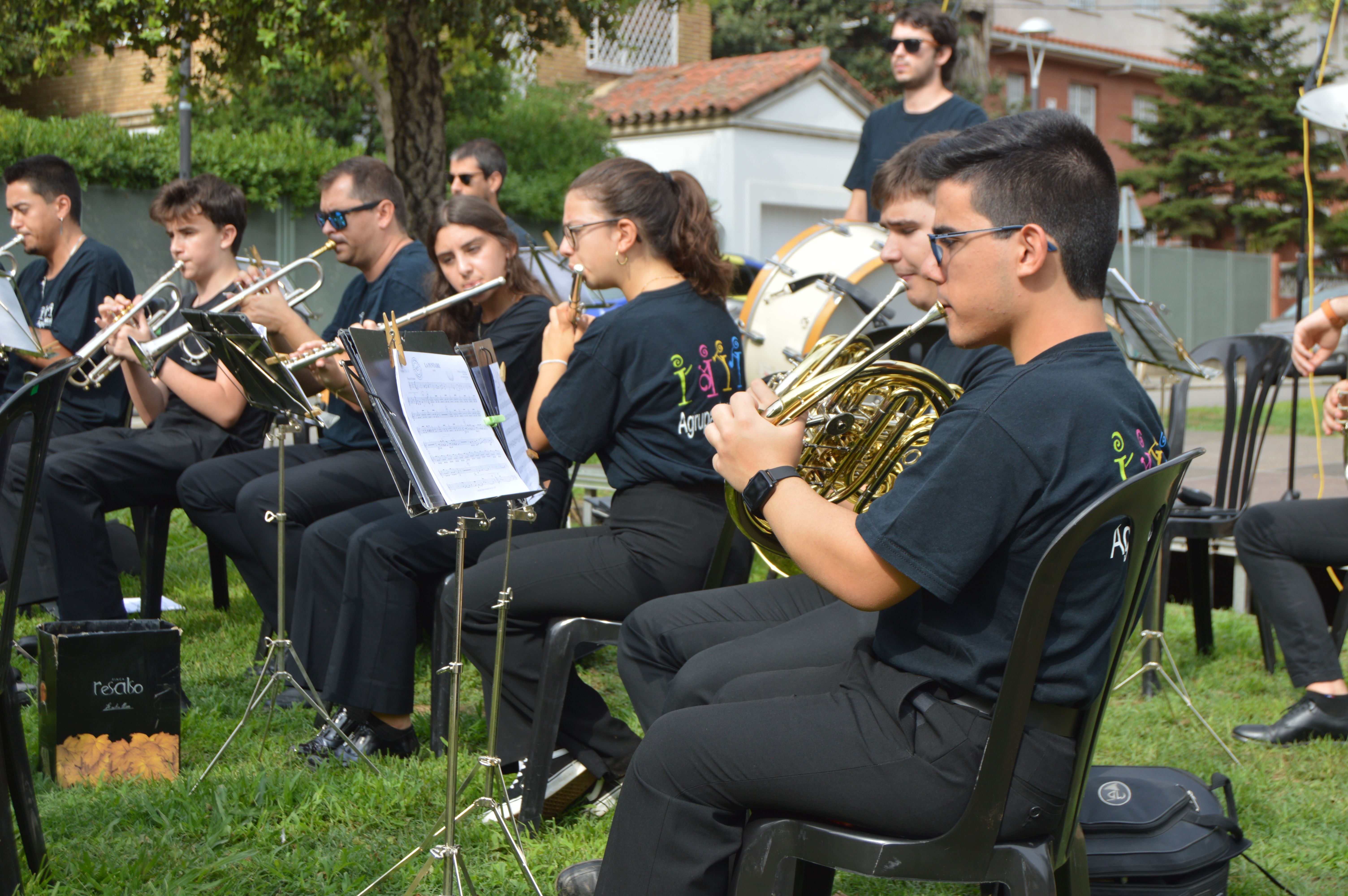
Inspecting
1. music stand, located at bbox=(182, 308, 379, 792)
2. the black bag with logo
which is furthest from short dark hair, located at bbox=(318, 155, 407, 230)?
the black bag with logo

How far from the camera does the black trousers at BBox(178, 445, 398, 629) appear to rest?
12.8 ft

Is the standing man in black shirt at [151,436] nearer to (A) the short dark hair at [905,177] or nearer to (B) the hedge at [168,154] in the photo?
(A) the short dark hair at [905,177]

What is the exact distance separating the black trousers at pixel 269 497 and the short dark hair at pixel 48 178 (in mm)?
1669

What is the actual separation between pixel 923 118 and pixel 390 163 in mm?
6764

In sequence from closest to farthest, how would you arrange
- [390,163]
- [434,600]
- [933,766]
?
[933,766] < [434,600] < [390,163]

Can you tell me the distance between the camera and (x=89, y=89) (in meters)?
17.4

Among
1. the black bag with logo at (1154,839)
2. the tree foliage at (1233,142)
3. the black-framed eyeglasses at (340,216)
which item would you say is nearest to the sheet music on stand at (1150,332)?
the black bag with logo at (1154,839)

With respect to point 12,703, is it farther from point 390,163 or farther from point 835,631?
point 390,163

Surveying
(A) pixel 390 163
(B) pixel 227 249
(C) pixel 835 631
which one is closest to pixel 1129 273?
(A) pixel 390 163

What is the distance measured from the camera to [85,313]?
4.84 meters

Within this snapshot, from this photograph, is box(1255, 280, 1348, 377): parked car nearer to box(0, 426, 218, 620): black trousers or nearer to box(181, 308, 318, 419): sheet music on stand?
box(181, 308, 318, 419): sheet music on stand

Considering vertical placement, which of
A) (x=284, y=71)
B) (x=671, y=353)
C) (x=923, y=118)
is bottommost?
(x=671, y=353)

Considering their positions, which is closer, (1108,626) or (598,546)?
(1108,626)

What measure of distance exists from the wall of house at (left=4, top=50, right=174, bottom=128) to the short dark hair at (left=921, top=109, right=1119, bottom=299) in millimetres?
16481
